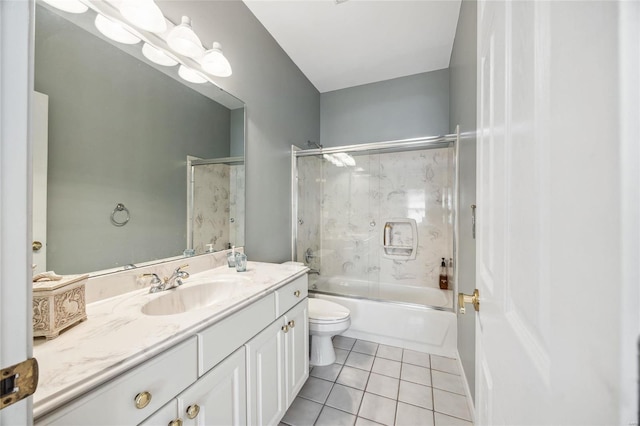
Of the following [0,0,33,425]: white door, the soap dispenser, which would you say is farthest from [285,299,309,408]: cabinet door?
the soap dispenser

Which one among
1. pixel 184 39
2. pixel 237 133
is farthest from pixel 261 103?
pixel 184 39

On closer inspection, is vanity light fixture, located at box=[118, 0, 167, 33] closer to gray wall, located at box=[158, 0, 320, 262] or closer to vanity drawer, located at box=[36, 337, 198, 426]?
gray wall, located at box=[158, 0, 320, 262]

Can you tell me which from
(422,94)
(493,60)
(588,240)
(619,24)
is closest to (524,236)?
(588,240)

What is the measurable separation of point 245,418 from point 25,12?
133cm

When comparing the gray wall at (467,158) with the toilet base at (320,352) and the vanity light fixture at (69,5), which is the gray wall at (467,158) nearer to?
the toilet base at (320,352)

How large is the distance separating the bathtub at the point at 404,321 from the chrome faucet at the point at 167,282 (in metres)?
1.53

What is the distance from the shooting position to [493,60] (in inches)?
24.0

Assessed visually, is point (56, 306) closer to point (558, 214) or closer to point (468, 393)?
point (558, 214)

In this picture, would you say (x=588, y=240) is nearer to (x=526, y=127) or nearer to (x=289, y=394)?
(x=526, y=127)

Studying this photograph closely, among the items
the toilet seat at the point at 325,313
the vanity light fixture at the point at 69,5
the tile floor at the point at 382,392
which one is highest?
the vanity light fixture at the point at 69,5

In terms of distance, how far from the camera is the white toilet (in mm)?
1790

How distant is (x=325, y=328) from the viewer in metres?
1.78

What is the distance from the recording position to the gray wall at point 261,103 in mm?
1565

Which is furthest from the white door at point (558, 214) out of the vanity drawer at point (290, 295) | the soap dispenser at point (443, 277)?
the soap dispenser at point (443, 277)
